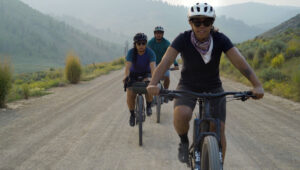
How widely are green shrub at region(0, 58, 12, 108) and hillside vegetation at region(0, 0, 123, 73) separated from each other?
188 feet

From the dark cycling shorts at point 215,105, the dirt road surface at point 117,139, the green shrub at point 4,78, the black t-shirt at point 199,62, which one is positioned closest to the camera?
the dark cycling shorts at point 215,105

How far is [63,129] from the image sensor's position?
6207mm

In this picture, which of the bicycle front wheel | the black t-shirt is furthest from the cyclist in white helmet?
the bicycle front wheel

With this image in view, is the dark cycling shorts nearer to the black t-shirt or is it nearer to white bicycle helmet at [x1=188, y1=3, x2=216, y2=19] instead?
the black t-shirt

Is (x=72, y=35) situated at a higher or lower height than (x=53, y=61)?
higher

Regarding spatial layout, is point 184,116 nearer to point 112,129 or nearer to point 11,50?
point 112,129

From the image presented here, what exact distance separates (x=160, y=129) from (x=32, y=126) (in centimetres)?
291

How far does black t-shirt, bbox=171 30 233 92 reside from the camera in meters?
3.23

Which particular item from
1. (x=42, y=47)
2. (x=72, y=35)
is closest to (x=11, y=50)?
(x=42, y=47)

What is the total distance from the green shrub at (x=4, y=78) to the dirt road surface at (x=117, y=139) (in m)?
0.46

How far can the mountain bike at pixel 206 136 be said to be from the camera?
2544 millimetres

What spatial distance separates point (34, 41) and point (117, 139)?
286ft

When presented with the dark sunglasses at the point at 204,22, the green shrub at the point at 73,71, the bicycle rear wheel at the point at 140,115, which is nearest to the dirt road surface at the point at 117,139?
the bicycle rear wheel at the point at 140,115

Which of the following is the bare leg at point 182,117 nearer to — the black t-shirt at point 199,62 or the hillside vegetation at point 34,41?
the black t-shirt at point 199,62
